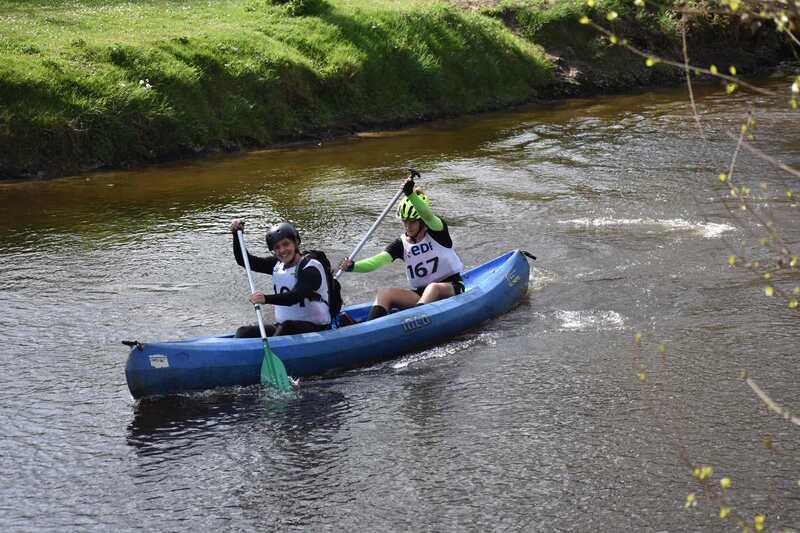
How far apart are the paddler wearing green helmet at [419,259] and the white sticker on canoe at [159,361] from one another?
2023mm

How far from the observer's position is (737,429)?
7.16 meters

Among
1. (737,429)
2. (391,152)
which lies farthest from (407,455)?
(391,152)

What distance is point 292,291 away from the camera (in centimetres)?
855

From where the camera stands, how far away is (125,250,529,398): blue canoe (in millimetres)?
7996

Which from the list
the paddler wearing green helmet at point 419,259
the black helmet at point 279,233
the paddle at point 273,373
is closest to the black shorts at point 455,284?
the paddler wearing green helmet at point 419,259

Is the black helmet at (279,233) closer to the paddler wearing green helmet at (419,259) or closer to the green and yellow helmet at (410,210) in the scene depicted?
the paddler wearing green helmet at (419,259)

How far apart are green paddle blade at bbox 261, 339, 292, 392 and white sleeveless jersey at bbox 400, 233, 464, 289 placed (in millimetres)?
2043

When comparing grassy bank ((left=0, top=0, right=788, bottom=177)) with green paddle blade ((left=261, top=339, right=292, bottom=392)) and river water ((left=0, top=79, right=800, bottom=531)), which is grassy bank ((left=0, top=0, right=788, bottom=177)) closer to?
river water ((left=0, top=79, right=800, bottom=531))

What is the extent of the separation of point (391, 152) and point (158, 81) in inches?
152

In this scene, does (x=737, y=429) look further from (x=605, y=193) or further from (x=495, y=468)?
(x=605, y=193)

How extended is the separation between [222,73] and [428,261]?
9116 mm

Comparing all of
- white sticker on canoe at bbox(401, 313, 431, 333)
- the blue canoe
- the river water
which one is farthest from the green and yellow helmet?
the river water

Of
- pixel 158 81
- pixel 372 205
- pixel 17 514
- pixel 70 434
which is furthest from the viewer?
pixel 158 81

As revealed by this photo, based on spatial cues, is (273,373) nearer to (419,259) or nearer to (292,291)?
(292,291)
